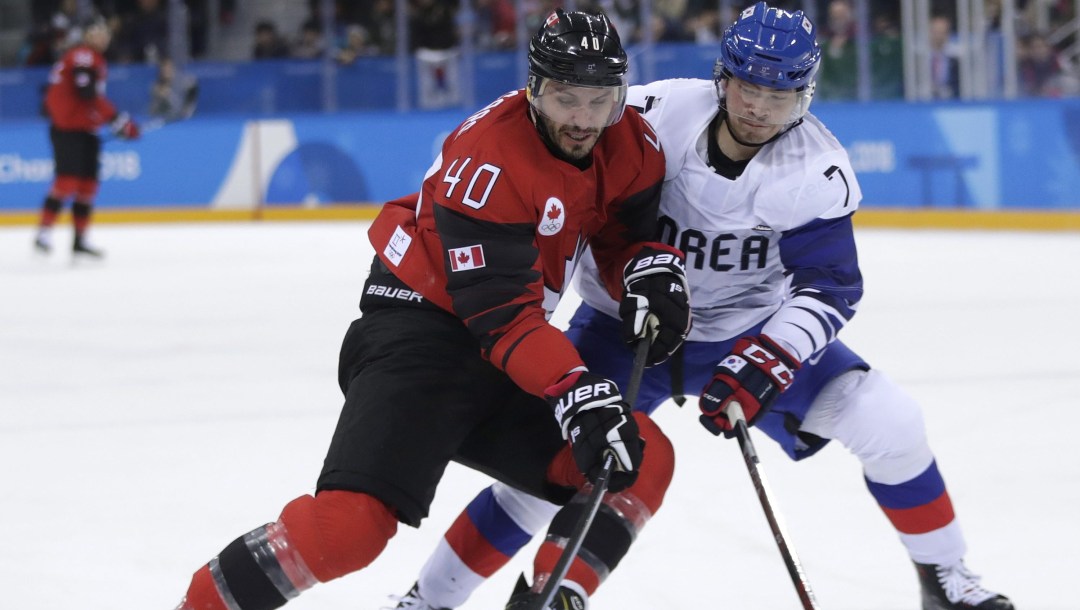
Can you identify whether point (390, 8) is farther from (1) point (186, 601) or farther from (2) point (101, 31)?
(1) point (186, 601)

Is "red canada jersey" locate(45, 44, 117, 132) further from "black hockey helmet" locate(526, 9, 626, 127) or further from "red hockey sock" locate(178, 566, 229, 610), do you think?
"red hockey sock" locate(178, 566, 229, 610)

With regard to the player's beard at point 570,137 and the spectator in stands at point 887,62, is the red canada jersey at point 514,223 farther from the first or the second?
the spectator in stands at point 887,62

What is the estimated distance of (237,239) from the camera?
9688 mm

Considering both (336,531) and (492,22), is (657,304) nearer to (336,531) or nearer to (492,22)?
(336,531)

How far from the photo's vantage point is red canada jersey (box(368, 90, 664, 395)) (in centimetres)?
225

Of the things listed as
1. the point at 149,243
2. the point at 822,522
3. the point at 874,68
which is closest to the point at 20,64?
the point at 149,243

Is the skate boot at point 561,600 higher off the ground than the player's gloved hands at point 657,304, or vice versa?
the player's gloved hands at point 657,304

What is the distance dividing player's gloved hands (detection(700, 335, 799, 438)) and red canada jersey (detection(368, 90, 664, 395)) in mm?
263

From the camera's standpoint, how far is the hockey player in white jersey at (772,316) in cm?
244

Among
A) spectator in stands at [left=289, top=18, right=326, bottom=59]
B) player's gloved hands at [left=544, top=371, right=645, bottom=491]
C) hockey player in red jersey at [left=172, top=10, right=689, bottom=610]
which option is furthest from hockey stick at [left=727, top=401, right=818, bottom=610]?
spectator in stands at [left=289, top=18, right=326, bottom=59]

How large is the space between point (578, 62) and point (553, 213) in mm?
246

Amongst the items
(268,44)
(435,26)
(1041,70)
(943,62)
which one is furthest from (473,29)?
(1041,70)

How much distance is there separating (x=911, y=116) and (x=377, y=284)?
7200 mm

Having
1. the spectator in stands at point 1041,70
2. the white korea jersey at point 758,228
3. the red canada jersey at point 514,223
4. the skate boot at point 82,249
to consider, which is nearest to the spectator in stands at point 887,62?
the spectator in stands at point 1041,70
